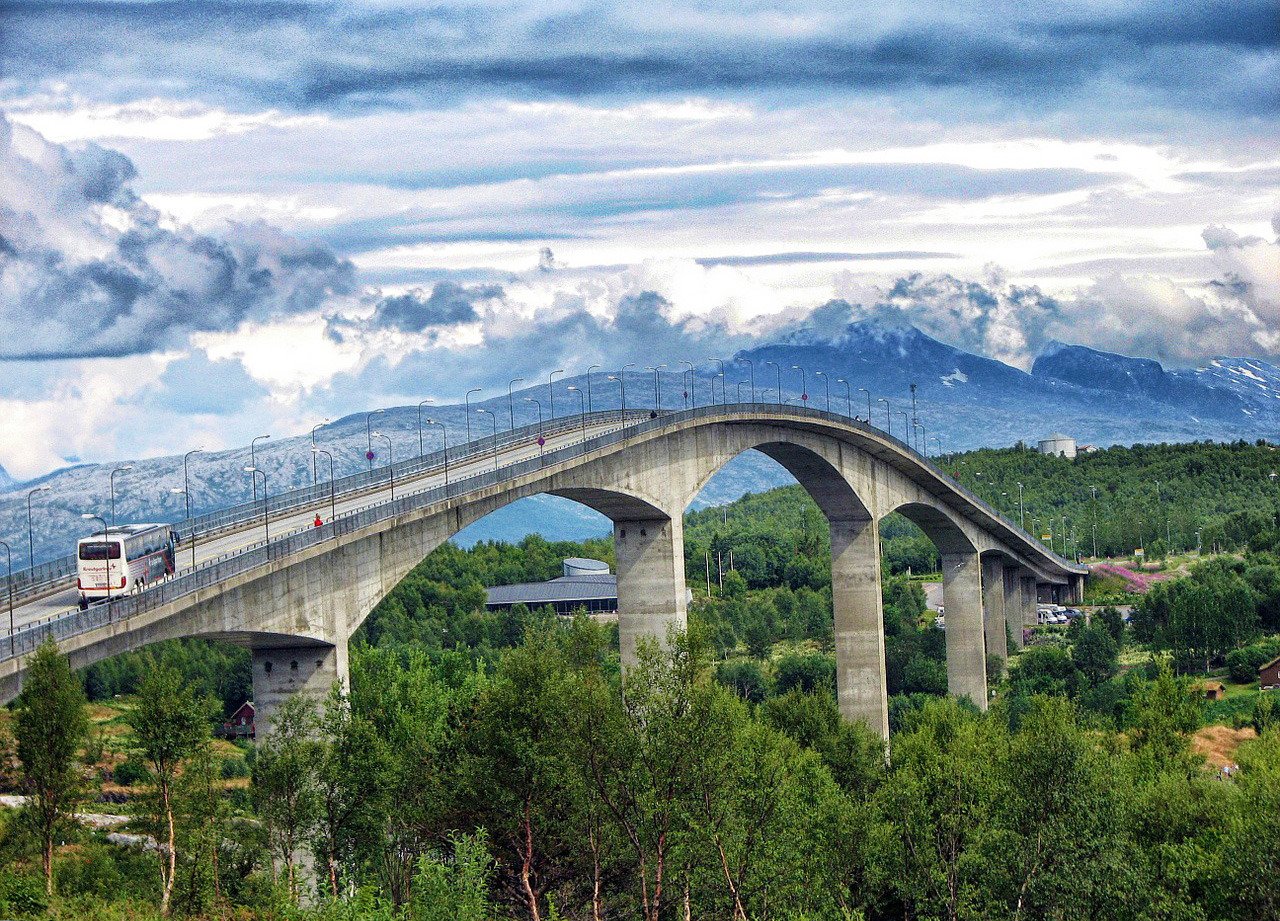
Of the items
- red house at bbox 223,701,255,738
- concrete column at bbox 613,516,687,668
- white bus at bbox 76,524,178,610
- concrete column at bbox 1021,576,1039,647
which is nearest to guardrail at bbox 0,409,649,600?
white bus at bbox 76,524,178,610

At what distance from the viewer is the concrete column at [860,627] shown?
9119cm

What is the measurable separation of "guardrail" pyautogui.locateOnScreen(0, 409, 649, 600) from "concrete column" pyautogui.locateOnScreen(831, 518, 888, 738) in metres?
20.1

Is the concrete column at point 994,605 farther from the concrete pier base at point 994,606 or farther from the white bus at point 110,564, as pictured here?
the white bus at point 110,564

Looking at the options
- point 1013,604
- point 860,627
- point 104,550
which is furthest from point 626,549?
point 1013,604

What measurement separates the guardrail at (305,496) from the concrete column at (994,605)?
61883 mm

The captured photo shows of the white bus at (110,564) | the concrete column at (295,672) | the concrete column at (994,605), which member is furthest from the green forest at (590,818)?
the concrete column at (994,605)

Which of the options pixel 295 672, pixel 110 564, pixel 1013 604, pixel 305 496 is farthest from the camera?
pixel 1013 604

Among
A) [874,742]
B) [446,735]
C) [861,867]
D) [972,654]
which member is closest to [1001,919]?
[861,867]

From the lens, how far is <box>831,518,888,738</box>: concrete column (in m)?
91.2

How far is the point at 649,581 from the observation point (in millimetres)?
71188

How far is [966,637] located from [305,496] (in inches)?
2557

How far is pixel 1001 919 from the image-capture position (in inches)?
1758

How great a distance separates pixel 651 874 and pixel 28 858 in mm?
19984

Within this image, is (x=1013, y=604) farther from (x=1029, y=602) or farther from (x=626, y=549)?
(x=626, y=549)
